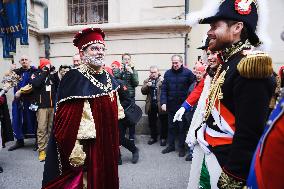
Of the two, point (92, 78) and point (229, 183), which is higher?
point (92, 78)

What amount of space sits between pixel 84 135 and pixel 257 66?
1.87 metres

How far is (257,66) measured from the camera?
1.63 metres

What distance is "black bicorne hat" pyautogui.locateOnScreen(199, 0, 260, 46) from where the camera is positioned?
6.74 feet

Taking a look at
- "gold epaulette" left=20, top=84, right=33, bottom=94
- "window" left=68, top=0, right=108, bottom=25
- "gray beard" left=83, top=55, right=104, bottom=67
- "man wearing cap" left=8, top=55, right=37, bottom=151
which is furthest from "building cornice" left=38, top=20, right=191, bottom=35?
"gray beard" left=83, top=55, right=104, bottom=67

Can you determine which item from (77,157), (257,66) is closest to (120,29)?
(77,157)

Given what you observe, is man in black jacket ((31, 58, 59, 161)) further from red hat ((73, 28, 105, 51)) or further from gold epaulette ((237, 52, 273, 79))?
gold epaulette ((237, 52, 273, 79))

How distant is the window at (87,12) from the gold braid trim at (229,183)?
8.75 metres

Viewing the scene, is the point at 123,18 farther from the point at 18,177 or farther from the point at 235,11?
the point at 235,11

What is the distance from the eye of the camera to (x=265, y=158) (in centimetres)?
126

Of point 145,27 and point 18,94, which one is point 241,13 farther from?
point 145,27

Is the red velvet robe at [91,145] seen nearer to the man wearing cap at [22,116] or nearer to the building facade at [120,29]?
the man wearing cap at [22,116]

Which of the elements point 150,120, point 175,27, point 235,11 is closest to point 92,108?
point 235,11

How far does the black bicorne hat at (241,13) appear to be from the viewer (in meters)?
2.05

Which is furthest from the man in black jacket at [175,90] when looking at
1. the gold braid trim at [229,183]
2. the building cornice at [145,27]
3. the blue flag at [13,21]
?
the gold braid trim at [229,183]
